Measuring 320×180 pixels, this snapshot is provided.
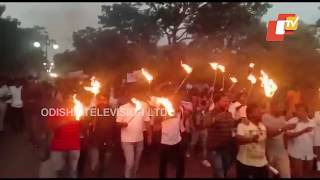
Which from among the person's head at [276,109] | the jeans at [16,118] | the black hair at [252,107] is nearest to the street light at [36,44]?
the jeans at [16,118]

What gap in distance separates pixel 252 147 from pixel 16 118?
308 inches

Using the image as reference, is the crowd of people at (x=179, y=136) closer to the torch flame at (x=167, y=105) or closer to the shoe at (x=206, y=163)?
the torch flame at (x=167, y=105)

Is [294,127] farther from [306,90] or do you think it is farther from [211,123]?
[306,90]

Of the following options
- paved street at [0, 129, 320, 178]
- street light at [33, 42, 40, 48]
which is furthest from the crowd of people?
street light at [33, 42, 40, 48]

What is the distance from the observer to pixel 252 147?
17.4 ft

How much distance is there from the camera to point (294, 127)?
6.45 meters

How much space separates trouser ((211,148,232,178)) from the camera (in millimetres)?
6613

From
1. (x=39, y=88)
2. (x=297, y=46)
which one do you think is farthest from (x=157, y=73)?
(x=297, y=46)

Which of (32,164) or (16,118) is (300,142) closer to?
(32,164)

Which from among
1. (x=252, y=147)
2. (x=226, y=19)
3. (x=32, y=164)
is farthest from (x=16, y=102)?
(x=226, y=19)

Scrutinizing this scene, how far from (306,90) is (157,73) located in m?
6.29

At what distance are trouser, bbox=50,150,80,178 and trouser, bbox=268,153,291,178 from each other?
2487mm

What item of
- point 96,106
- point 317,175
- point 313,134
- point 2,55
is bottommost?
point 317,175

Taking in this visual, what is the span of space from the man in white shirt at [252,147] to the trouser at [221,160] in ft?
3.94
